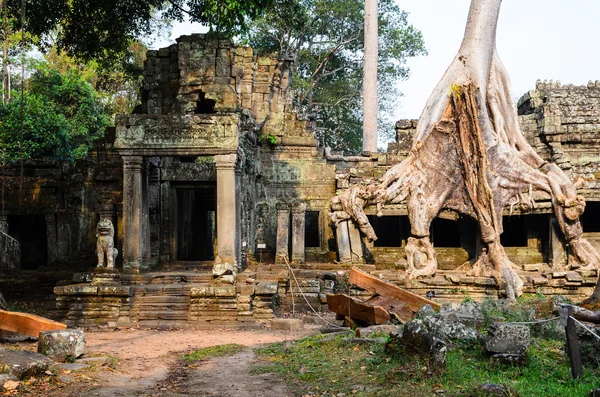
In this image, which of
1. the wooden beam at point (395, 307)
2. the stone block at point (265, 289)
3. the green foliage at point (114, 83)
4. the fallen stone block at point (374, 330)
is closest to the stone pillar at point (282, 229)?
the stone block at point (265, 289)

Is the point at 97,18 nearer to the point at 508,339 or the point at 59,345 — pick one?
the point at 59,345

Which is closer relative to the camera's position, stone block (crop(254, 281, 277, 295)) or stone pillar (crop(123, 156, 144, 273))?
stone block (crop(254, 281, 277, 295))

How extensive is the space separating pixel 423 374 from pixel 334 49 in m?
27.0

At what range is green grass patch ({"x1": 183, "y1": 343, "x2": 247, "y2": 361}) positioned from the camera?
961 centimetres

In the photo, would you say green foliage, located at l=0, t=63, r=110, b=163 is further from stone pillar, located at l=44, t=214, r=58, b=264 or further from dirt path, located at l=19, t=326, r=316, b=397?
dirt path, located at l=19, t=326, r=316, b=397

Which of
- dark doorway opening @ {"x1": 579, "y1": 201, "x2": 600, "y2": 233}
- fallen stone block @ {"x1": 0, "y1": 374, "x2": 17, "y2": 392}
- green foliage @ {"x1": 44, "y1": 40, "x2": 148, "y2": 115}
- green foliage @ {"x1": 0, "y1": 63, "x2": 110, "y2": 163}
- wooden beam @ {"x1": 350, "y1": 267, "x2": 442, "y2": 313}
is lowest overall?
fallen stone block @ {"x1": 0, "y1": 374, "x2": 17, "y2": 392}

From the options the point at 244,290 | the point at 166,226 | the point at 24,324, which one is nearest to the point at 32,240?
the point at 166,226

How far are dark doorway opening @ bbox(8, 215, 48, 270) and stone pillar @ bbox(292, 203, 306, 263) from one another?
8.59 meters

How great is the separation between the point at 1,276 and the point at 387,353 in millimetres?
13230

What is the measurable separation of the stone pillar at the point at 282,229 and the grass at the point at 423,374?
9.80 meters

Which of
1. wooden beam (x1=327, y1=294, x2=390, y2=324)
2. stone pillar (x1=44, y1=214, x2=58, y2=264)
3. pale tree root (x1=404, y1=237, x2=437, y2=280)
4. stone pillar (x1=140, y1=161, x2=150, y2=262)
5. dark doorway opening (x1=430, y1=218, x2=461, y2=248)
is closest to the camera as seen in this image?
wooden beam (x1=327, y1=294, x2=390, y2=324)

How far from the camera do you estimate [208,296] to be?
43.7ft

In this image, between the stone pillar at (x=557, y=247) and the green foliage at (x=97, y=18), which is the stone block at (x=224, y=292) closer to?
the green foliage at (x=97, y=18)

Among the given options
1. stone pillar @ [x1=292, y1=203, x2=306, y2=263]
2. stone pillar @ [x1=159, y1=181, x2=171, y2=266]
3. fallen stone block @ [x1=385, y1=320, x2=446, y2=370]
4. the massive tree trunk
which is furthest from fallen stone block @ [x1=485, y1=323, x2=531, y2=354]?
stone pillar @ [x1=159, y1=181, x2=171, y2=266]
